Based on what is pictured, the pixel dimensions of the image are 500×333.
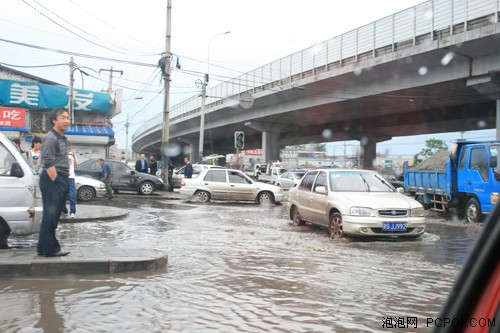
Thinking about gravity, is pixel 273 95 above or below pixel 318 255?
→ above

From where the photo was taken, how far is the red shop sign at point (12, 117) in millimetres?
22250

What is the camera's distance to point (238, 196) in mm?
17281

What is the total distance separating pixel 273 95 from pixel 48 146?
90.7 feet

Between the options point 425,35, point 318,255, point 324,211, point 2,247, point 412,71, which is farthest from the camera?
point 412,71

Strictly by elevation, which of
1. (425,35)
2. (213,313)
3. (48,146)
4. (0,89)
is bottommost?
(213,313)

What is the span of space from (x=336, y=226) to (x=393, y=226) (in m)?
1.08

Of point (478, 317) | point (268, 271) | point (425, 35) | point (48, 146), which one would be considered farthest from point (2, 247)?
point (425, 35)

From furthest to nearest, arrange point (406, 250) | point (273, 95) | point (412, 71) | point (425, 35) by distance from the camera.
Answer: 1. point (273, 95)
2. point (412, 71)
3. point (425, 35)
4. point (406, 250)

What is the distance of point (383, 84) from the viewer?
24.8 meters

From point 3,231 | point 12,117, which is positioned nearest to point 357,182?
point 3,231

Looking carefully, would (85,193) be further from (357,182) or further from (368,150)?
(368,150)

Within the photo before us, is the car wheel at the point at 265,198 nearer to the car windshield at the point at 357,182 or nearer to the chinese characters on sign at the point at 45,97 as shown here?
the car windshield at the point at 357,182

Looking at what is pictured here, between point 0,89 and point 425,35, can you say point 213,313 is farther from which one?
point 0,89

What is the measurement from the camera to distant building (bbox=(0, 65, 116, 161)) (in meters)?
22.8
